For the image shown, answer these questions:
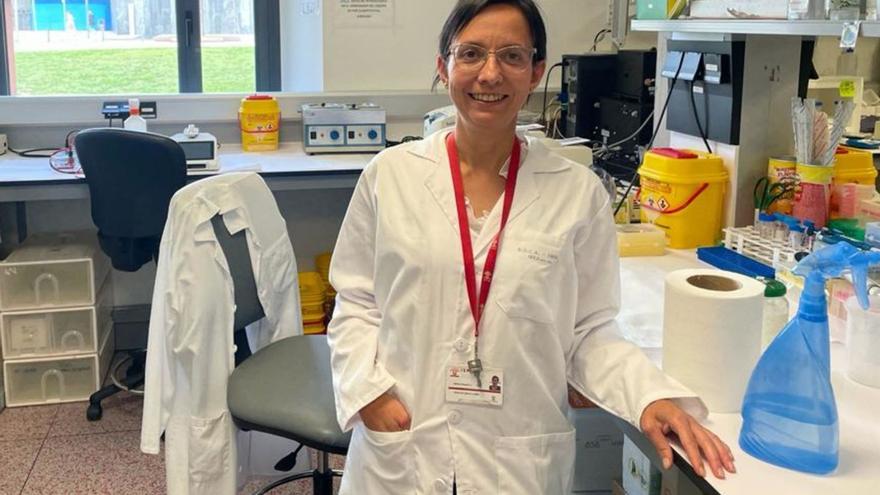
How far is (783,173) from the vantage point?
2145 millimetres

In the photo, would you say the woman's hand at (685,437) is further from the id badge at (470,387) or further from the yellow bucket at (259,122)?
the yellow bucket at (259,122)

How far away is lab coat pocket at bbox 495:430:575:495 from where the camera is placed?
1.36m

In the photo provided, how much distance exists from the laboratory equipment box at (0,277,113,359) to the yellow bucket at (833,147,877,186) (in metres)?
2.45

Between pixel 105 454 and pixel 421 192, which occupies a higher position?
pixel 421 192

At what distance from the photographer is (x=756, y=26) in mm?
1854

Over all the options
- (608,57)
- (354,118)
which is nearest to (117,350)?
(354,118)

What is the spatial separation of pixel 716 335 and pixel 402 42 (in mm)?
2785

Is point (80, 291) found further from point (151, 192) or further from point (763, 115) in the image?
point (763, 115)

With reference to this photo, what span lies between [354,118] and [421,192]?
2234mm

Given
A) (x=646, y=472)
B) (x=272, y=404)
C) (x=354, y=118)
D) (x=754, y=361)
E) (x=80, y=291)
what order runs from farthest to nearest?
(x=354, y=118), (x=80, y=291), (x=272, y=404), (x=646, y=472), (x=754, y=361)

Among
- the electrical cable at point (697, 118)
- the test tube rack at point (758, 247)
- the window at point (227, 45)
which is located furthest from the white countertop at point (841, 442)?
the window at point (227, 45)

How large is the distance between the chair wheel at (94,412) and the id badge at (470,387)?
211 cm

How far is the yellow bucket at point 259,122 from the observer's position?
3.59m

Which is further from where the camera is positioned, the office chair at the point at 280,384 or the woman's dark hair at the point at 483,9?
the office chair at the point at 280,384
